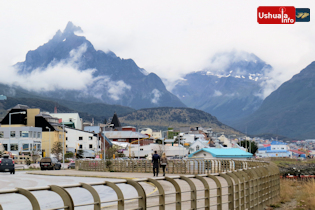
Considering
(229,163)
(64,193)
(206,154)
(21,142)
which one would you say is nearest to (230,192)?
(64,193)

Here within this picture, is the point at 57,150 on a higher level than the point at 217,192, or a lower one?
lower

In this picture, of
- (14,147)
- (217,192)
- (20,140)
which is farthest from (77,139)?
(217,192)

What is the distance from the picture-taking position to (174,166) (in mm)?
41438

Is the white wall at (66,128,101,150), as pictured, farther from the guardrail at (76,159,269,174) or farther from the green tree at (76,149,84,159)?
the guardrail at (76,159,269,174)

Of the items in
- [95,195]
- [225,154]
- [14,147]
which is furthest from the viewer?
[14,147]

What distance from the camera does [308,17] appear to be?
122ft

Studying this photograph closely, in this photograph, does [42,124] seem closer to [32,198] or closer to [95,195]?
[95,195]

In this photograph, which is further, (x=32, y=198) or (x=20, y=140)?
(x=20, y=140)

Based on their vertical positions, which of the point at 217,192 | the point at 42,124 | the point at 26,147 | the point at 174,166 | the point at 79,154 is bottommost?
the point at 79,154

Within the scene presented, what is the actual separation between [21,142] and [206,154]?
50519 mm

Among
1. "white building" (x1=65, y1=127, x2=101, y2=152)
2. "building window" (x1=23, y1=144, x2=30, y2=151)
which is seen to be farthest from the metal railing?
"white building" (x1=65, y1=127, x2=101, y2=152)

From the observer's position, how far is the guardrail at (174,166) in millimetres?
38219

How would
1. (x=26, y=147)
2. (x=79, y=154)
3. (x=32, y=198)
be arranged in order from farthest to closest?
(x=79, y=154)
(x=26, y=147)
(x=32, y=198)

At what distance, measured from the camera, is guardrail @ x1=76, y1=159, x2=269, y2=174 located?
38219mm
